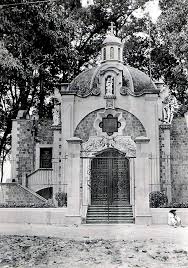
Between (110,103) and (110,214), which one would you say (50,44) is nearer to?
(110,103)

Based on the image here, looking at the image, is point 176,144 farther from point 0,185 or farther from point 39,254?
point 39,254

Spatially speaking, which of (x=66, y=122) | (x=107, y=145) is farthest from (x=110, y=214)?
(x=66, y=122)

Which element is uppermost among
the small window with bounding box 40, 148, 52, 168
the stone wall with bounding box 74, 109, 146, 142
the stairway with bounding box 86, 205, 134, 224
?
the stone wall with bounding box 74, 109, 146, 142

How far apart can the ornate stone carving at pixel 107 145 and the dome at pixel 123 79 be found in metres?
2.78

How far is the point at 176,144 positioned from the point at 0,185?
10990 millimetres

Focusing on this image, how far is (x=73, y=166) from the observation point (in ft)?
52.2

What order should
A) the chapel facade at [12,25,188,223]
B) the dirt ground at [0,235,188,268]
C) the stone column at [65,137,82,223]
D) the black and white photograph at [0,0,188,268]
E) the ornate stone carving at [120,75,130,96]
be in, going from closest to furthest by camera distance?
the dirt ground at [0,235,188,268], the black and white photograph at [0,0,188,268], the stone column at [65,137,82,223], the chapel facade at [12,25,188,223], the ornate stone carving at [120,75,130,96]

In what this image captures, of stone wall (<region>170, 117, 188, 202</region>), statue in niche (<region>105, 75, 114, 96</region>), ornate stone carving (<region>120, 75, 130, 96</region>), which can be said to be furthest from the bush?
statue in niche (<region>105, 75, 114, 96</region>)

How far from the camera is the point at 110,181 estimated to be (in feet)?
72.3

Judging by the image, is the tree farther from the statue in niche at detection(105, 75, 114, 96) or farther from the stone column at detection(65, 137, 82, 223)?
the stone column at detection(65, 137, 82, 223)

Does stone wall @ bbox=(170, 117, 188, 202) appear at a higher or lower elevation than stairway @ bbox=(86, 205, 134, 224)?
higher

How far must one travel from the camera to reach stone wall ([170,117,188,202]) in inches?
985

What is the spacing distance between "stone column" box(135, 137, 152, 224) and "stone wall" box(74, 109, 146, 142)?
288 inches

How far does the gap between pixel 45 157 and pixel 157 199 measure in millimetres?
9656
